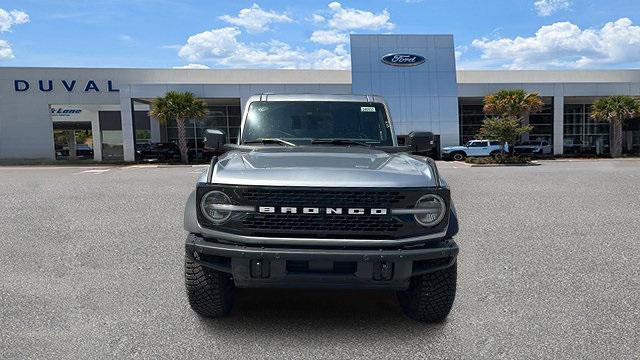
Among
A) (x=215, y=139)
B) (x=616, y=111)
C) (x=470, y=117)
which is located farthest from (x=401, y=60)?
(x=215, y=139)

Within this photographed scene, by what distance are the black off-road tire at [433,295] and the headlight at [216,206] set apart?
1.64m

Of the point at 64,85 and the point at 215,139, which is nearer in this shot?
the point at 215,139

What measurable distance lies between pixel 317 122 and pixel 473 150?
97.9 ft

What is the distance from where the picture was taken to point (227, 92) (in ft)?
109

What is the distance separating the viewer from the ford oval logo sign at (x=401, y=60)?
116ft

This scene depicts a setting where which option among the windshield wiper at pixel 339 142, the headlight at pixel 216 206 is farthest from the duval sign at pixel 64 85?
the headlight at pixel 216 206

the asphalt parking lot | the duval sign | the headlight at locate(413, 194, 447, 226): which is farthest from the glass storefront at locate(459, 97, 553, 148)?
the headlight at locate(413, 194, 447, 226)

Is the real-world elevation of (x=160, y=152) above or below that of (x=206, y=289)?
above

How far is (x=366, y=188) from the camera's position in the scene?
11.3 ft

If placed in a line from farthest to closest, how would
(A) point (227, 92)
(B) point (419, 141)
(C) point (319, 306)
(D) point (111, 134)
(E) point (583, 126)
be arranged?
(E) point (583, 126) < (D) point (111, 134) < (A) point (227, 92) < (B) point (419, 141) < (C) point (319, 306)

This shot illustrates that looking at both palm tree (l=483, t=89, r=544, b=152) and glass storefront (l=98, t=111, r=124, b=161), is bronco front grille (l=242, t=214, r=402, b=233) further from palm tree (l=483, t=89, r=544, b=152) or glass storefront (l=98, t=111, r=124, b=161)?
glass storefront (l=98, t=111, r=124, b=161)

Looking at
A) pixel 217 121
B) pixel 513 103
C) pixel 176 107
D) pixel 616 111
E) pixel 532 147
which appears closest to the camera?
pixel 176 107

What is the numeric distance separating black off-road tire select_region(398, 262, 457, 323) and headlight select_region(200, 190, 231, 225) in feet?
5.40

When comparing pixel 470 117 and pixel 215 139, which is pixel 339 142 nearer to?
pixel 215 139
